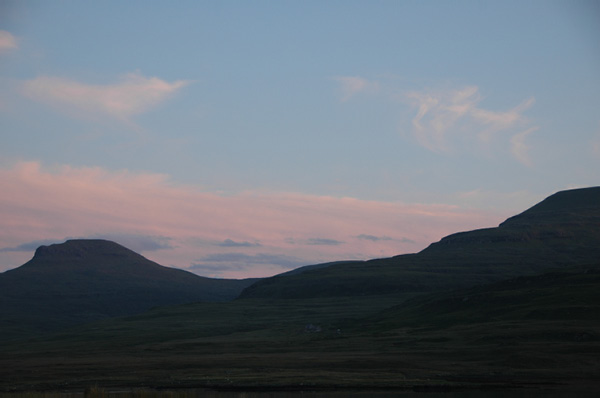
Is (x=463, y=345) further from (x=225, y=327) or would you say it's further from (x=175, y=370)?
(x=225, y=327)

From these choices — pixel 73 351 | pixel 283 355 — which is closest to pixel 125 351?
pixel 73 351

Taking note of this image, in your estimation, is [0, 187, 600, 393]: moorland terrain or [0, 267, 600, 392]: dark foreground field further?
[0, 187, 600, 393]: moorland terrain

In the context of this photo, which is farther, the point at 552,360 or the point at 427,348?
the point at 427,348

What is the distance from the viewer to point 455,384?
243ft

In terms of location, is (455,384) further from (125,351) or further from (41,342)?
(41,342)

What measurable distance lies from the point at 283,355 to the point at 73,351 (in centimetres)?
5136

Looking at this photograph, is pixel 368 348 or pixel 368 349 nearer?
pixel 368 349

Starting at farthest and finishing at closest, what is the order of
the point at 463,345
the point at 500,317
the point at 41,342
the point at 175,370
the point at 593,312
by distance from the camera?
the point at 41,342 < the point at 500,317 < the point at 593,312 < the point at 463,345 < the point at 175,370

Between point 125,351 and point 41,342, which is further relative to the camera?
point 41,342

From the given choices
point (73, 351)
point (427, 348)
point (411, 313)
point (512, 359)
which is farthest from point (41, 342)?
point (512, 359)

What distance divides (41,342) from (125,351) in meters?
48.6

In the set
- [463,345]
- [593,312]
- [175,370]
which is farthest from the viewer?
[593,312]

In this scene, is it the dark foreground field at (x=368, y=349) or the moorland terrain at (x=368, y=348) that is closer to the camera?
the dark foreground field at (x=368, y=349)

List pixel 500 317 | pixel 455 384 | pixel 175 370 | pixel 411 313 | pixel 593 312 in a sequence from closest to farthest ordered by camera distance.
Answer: pixel 455 384
pixel 175 370
pixel 593 312
pixel 500 317
pixel 411 313
